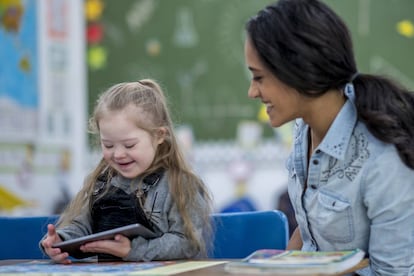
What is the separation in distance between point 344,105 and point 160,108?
14.9 inches

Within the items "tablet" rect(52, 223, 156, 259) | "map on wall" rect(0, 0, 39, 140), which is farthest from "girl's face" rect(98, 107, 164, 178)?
"map on wall" rect(0, 0, 39, 140)

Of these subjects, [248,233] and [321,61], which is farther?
[248,233]

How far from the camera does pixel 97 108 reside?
6.20 feet

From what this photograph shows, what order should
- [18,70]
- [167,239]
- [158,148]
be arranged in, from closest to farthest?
[167,239] < [158,148] < [18,70]

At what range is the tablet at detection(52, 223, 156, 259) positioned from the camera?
1.62 m

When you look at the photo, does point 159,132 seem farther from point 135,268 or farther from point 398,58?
point 398,58

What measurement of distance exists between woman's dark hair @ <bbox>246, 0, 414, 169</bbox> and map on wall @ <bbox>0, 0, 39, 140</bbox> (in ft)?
8.54

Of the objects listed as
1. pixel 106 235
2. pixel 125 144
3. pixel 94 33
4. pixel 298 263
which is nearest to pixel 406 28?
pixel 94 33

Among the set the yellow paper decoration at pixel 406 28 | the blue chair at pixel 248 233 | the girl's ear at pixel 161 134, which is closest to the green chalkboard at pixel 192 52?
the yellow paper decoration at pixel 406 28

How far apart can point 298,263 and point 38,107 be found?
3.11 metres

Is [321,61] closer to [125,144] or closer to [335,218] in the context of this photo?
[335,218]

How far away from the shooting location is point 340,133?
5.50 feet

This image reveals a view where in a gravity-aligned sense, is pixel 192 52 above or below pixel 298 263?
above

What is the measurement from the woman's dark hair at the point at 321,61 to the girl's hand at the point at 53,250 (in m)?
0.48
